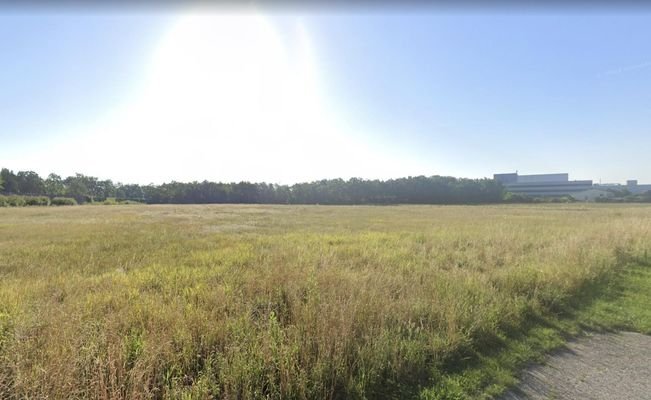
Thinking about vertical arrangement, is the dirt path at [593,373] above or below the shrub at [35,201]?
above

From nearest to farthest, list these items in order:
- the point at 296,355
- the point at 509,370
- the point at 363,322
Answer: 1. the point at 296,355
2. the point at 509,370
3. the point at 363,322

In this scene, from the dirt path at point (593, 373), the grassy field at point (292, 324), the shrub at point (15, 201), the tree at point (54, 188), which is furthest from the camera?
the tree at point (54, 188)

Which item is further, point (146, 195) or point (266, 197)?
point (146, 195)

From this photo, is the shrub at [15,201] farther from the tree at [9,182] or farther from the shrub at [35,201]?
the tree at [9,182]

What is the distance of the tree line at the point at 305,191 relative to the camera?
125938mm

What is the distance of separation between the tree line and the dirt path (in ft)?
382

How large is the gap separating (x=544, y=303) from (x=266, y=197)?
440 ft

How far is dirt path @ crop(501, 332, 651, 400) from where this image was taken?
3.79m

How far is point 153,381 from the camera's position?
352 centimetres

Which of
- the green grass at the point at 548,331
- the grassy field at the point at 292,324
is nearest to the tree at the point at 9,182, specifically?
the grassy field at the point at 292,324

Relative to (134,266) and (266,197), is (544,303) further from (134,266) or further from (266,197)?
(266,197)

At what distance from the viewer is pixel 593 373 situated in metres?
4.25

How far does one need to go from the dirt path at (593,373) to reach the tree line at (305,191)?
11629 cm

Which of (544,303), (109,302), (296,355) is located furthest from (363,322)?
(109,302)
